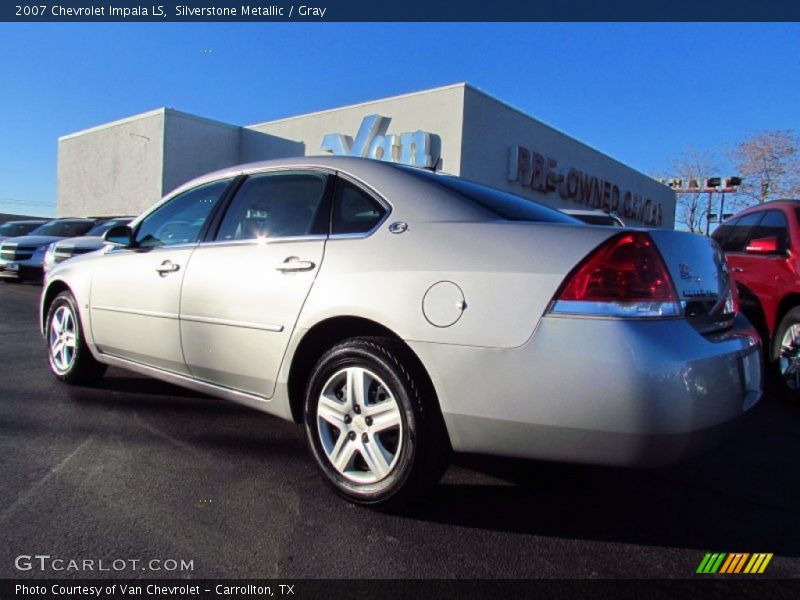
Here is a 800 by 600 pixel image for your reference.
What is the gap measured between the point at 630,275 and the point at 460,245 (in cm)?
64

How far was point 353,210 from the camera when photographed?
2723mm

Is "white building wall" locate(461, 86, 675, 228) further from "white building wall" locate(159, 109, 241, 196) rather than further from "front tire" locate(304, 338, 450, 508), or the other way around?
"front tire" locate(304, 338, 450, 508)

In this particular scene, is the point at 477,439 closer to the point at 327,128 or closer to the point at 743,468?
the point at 743,468

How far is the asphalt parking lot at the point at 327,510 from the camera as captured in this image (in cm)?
209

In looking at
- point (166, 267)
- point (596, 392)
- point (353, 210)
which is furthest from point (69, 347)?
point (596, 392)

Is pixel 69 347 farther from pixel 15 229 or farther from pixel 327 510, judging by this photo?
pixel 15 229

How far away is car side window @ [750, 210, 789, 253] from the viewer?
15.8 ft

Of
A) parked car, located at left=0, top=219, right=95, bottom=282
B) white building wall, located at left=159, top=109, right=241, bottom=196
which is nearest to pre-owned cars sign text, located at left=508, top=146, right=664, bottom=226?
white building wall, located at left=159, top=109, right=241, bottom=196

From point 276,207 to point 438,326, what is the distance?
136 cm

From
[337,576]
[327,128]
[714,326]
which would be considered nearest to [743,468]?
[714,326]

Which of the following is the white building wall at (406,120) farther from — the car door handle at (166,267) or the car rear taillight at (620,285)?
the car rear taillight at (620,285)

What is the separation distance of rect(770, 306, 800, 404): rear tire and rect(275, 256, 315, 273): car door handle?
3.95 metres

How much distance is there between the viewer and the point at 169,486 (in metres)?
2.64

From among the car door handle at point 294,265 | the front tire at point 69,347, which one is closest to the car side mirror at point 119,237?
the front tire at point 69,347
